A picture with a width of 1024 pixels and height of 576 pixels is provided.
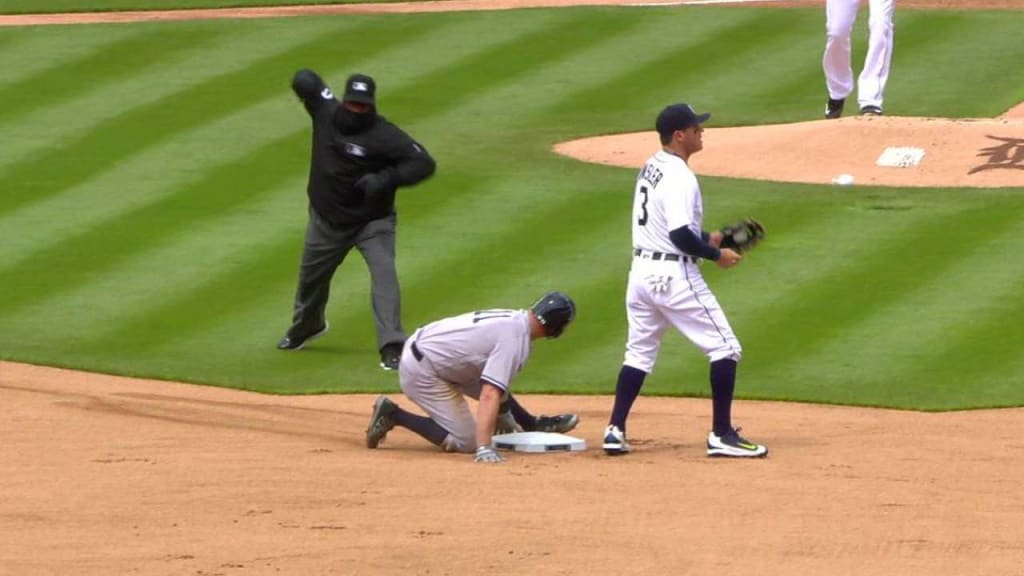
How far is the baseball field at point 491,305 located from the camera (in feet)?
28.9

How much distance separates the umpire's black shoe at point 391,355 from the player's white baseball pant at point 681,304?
9.39ft

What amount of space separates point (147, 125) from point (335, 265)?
6.37 meters

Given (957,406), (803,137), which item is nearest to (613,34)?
(803,137)

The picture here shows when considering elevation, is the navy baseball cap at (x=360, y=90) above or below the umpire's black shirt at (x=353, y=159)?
above

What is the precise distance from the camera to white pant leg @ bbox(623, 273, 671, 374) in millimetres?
10609

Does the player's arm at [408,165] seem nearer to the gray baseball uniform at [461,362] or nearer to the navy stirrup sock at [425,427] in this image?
the gray baseball uniform at [461,362]

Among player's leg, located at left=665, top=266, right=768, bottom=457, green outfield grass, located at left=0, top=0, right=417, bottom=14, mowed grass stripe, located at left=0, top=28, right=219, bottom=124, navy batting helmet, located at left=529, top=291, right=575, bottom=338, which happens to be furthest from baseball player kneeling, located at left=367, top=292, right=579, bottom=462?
green outfield grass, located at left=0, top=0, right=417, bottom=14

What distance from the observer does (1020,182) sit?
17062 mm

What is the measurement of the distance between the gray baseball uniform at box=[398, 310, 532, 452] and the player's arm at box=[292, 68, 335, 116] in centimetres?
328

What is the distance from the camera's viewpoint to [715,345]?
10523 millimetres

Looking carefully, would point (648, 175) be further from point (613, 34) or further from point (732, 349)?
point (613, 34)

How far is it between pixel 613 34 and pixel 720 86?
8.13 ft

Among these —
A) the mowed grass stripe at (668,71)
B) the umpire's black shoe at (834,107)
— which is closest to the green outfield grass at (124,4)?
the mowed grass stripe at (668,71)

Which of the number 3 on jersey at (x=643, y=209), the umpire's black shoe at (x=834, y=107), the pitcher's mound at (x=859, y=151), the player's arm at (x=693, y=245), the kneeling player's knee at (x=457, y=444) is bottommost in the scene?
the kneeling player's knee at (x=457, y=444)
